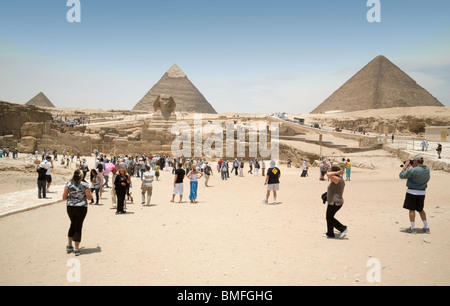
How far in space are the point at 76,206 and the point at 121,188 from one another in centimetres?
248

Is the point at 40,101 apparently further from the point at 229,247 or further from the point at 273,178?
the point at 229,247

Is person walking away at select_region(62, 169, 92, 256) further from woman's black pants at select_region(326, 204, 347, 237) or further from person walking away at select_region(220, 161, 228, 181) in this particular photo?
person walking away at select_region(220, 161, 228, 181)

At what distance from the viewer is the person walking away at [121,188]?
678 cm

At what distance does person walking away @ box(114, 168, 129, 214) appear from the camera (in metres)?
6.78

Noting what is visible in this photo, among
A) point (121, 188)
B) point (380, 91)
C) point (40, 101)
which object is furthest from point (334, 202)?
point (40, 101)

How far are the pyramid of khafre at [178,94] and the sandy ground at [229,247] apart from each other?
69207 mm

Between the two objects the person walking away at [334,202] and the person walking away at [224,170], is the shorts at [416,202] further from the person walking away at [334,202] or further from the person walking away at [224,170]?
the person walking away at [224,170]

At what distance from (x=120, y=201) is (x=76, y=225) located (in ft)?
8.53

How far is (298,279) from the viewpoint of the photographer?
3330 mm

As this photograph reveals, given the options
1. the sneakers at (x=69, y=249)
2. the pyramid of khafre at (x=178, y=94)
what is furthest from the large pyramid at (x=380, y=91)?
the sneakers at (x=69, y=249)

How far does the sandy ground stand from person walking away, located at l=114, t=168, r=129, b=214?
25cm

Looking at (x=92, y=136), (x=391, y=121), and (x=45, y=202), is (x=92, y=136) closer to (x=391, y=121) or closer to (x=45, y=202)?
(x=45, y=202)

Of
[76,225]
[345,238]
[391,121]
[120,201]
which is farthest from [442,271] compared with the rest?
[391,121]
